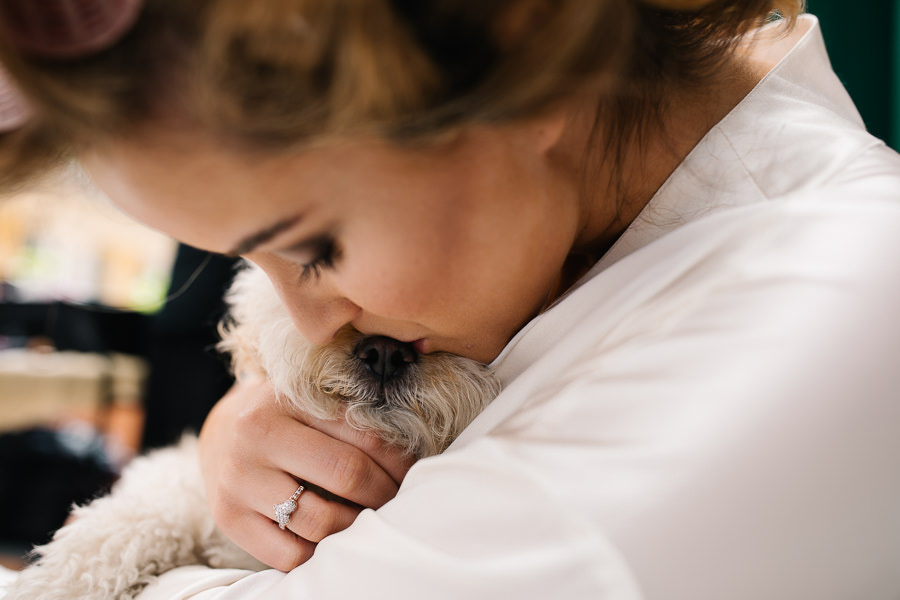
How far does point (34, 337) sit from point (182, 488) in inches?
118

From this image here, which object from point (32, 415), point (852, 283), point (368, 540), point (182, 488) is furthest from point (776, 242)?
point (32, 415)

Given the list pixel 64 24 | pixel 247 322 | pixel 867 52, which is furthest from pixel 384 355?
pixel 867 52

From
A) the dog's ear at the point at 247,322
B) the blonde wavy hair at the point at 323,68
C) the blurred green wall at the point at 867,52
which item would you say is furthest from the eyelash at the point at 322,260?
the blurred green wall at the point at 867,52

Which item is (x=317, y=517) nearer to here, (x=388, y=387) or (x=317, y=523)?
(x=317, y=523)

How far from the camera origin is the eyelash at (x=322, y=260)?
797 millimetres

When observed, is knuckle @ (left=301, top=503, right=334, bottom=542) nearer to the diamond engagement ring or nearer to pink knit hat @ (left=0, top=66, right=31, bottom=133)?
the diamond engagement ring

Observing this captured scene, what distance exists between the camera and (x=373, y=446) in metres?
1.13

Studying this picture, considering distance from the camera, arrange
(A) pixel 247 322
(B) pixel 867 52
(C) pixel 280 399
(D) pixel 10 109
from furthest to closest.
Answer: (B) pixel 867 52, (A) pixel 247 322, (C) pixel 280 399, (D) pixel 10 109

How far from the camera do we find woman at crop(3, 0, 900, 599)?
0.64 meters

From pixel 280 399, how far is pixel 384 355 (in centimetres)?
23

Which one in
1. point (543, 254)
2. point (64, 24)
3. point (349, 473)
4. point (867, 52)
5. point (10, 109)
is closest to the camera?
point (64, 24)

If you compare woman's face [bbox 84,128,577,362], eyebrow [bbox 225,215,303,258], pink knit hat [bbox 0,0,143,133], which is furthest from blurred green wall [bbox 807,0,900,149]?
pink knit hat [bbox 0,0,143,133]

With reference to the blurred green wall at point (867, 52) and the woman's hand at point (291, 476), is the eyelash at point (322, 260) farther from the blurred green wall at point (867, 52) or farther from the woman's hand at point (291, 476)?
the blurred green wall at point (867, 52)

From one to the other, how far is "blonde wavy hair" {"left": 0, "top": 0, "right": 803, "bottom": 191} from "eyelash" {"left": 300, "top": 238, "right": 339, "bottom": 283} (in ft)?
0.48
